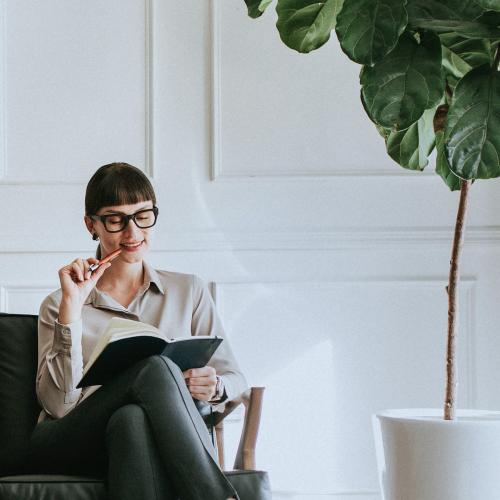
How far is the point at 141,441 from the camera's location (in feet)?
6.09

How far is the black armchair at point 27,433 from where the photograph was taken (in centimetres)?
187

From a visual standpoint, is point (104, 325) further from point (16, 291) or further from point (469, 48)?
point (469, 48)

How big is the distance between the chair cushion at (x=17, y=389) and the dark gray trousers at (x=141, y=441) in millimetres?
69

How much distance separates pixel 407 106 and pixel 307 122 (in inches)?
46.9

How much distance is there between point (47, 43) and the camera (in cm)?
293

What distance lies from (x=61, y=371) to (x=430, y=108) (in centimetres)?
109

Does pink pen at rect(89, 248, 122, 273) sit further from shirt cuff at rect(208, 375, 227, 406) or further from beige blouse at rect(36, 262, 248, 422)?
shirt cuff at rect(208, 375, 227, 406)

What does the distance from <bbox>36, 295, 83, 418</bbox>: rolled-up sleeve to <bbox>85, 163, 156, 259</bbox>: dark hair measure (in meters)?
0.35

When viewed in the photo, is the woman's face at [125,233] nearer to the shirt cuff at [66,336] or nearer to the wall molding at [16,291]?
the shirt cuff at [66,336]

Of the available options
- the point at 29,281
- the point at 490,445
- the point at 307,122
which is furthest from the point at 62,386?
the point at 307,122

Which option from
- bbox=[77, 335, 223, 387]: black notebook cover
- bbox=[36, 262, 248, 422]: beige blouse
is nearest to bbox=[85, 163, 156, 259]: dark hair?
bbox=[36, 262, 248, 422]: beige blouse

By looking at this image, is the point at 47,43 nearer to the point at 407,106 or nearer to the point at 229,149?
the point at 229,149

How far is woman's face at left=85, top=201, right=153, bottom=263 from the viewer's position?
7.64 ft

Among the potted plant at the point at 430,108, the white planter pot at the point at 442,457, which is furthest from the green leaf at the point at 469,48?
the white planter pot at the point at 442,457
